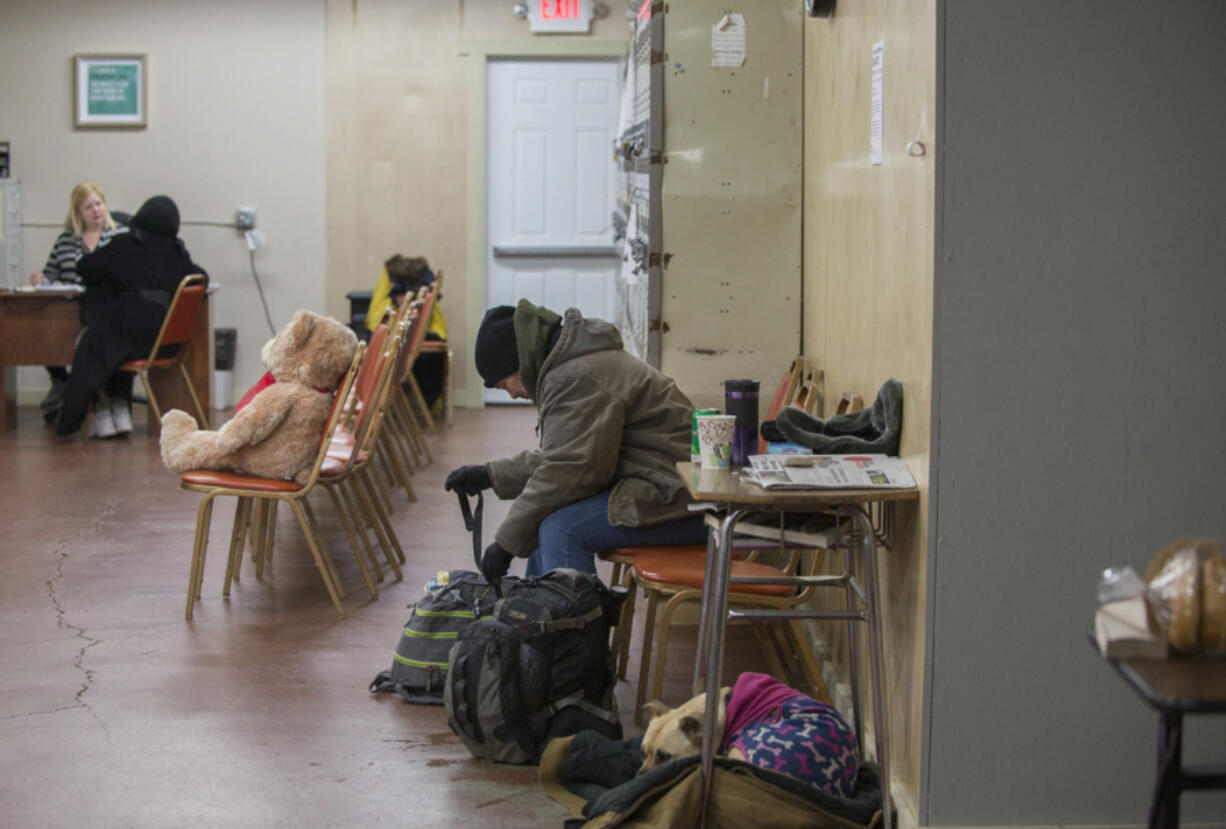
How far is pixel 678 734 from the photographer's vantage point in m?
2.63

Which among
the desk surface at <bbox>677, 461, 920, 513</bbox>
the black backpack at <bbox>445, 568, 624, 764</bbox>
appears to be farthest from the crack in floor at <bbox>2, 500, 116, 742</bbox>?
the desk surface at <bbox>677, 461, 920, 513</bbox>

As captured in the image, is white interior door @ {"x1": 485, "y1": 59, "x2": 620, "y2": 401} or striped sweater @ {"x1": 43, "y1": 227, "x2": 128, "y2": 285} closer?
striped sweater @ {"x1": 43, "y1": 227, "x2": 128, "y2": 285}

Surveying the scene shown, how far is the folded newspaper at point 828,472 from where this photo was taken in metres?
2.44

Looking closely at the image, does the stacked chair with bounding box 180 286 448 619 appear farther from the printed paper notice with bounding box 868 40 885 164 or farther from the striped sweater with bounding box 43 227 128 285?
the striped sweater with bounding box 43 227 128 285

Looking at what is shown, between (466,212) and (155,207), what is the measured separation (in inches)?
88.1

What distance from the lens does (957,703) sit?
8.06 feet

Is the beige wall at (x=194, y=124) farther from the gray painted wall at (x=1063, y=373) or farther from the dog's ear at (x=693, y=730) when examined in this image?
the gray painted wall at (x=1063, y=373)

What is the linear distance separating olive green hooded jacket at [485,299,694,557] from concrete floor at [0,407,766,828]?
510 mm

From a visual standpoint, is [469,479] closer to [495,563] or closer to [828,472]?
[495,563]

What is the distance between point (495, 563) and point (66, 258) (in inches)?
228

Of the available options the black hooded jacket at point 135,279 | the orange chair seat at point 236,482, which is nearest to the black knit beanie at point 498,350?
the orange chair seat at point 236,482

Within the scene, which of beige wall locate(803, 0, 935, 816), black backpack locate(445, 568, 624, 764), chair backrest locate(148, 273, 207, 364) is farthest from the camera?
chair backrest locate(148, 273, 207, 364)

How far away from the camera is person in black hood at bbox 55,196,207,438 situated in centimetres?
739

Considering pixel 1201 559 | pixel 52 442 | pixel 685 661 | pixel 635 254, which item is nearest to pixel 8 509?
pixel 52 442
